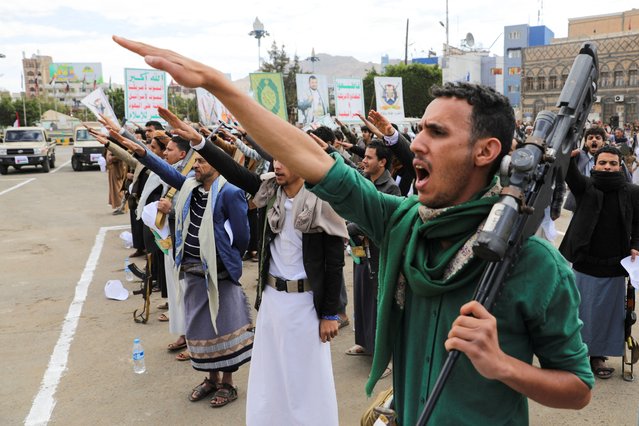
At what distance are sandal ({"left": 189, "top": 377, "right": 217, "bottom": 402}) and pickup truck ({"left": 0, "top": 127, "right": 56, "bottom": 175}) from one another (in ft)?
69.1

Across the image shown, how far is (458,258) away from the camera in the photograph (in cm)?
140

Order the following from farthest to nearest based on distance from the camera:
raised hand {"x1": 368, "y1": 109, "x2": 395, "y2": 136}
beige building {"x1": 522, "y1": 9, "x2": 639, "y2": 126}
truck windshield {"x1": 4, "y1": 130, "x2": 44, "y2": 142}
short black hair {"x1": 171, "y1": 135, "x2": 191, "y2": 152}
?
beige building {"x1": 522, "y1": 9, "x2": 639, "y2": 126}
truck windshield {"x1": 4, "y1": 130, "x2": 44, "y2": 142}
short black hair {"x1": 171, "y1": 135, "x2": 191, "y2": 152}
raised hand {"x1": 368, "y1": 109, "x2": 395, "y2": 136}

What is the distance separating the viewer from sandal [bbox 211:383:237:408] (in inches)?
160

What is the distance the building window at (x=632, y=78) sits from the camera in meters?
48.7

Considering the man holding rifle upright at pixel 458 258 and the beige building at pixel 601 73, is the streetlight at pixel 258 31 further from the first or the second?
the man holding rifle upright at pixel 458 258

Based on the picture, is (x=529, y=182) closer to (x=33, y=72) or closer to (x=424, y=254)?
(x=424, y=254)

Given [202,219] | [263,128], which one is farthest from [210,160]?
[263,128]

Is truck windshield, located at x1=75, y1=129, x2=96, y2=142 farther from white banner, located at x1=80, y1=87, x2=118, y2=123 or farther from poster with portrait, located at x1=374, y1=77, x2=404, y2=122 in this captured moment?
white banner, located at x1=80, y1=87, x2=118, y2=123

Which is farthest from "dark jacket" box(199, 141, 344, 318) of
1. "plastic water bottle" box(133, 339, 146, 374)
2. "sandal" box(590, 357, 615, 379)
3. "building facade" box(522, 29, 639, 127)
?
"building facade" box(522, 29, 639, 127)

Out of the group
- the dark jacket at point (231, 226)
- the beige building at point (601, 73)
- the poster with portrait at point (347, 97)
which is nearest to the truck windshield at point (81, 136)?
the poster with portrait at point (347, 97)

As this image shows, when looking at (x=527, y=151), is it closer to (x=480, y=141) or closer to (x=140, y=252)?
(x=480, y=141)

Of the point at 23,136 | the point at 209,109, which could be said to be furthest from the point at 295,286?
the point at 23,136

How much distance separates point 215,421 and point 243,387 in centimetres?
55

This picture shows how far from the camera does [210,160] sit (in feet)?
11.4
